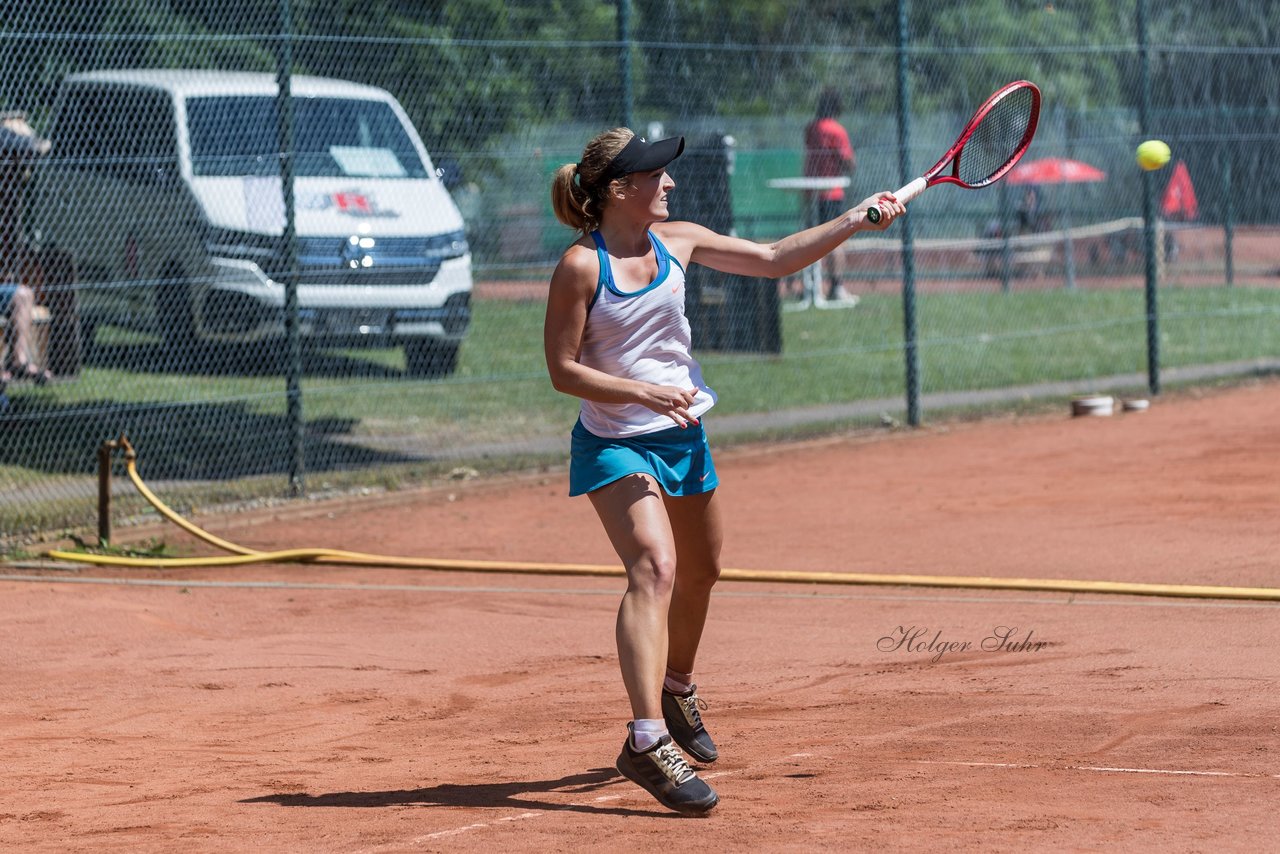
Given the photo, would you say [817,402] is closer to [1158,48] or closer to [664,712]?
[1158,48]

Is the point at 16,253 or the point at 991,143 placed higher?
the point at 991,143

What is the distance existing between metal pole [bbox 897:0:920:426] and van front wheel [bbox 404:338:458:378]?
11.2 ft

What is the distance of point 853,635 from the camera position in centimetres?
689

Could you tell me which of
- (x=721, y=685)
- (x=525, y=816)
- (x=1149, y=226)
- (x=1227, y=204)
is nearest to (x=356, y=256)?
(x=721, y=685)

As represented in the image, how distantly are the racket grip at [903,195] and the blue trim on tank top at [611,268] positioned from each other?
564 millimetres

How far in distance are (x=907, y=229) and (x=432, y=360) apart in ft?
12.1

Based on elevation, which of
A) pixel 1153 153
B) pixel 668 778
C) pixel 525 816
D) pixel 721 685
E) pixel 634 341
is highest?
pixel 1153 153

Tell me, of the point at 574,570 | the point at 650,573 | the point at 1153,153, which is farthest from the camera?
the point at 1153,153

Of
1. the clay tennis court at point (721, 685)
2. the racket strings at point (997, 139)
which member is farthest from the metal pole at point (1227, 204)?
the racket strings at point (997, 139)

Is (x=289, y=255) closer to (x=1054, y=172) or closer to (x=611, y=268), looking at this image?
(x=611, y=268)

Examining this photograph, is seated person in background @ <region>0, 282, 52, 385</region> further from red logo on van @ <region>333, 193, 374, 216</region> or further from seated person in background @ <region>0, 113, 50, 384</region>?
red logo on van @ <region>333, 193, 374, 216</region>

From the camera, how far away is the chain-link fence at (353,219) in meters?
9.90

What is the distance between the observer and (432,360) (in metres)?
11.3

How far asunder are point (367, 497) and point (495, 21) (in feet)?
11.1
